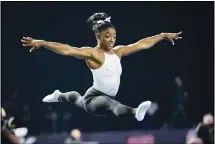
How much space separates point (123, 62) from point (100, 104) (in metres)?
3.05

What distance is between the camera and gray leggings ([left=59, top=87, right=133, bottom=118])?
115 inches

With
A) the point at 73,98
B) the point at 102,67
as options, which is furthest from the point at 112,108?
the point at 73,98

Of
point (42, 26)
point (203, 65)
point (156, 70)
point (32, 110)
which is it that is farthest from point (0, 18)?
point (203, 65)

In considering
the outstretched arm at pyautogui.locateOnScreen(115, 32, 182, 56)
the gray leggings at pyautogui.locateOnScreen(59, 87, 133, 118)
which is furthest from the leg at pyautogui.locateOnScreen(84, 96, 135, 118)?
the outstretched arm at pyautogui.locateOnScreen(115, 32, 182, 56)

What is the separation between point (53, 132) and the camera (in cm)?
641

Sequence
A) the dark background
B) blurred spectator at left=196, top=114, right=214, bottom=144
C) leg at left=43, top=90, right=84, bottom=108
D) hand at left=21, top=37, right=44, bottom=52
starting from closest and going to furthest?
hand at left=21, top=37, right=44, bottom=52
leg at left=43, top=90, right=84, bottom=108
blurred spectator at left=196, top=114, right=214, bottom=144
the dark background

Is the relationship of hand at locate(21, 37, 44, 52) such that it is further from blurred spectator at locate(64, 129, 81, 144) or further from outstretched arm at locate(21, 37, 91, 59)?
blurred spectator at locate(64, 129, 81, 144)

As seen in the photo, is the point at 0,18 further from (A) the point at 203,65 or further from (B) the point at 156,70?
(A) the point at 203,65

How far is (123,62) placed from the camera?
6086 mm

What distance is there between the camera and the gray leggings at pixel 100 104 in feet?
9.62

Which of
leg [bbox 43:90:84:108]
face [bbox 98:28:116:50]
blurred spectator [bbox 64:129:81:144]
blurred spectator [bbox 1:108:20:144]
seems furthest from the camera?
blurred spectator [bbox 64:129:81:144]

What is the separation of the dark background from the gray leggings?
1794mm

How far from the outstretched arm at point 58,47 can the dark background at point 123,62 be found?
1969mm

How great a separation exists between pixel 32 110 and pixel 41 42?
3.38m
